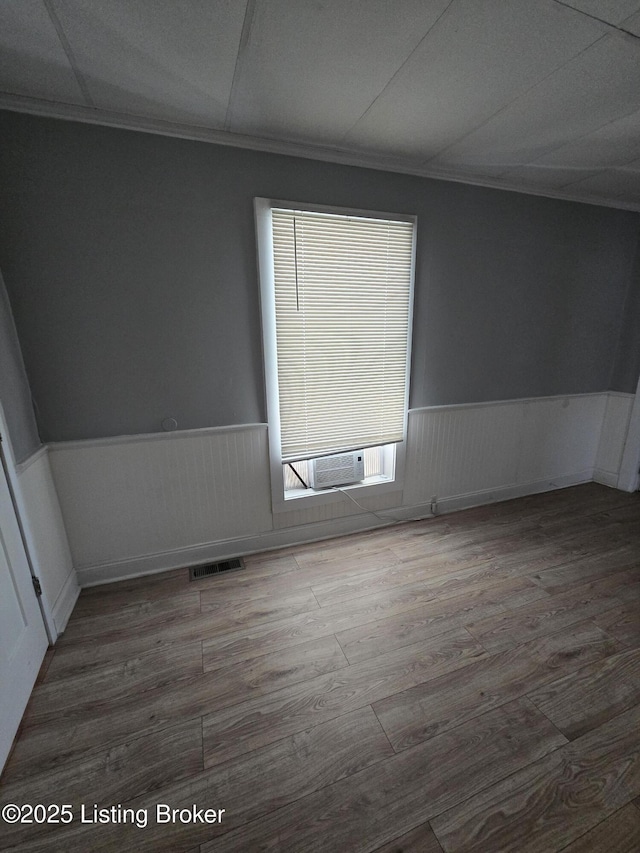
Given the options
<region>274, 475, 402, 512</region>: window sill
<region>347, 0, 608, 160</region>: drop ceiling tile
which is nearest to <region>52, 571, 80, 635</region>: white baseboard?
<region>274, 475, 402, 512</region>: window sill

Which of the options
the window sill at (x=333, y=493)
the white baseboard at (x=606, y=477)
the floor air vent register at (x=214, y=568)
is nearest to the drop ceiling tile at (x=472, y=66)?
the window sill at (x=333, y=493)

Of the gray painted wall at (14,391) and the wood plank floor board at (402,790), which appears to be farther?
the gray painted wall at (14,391)

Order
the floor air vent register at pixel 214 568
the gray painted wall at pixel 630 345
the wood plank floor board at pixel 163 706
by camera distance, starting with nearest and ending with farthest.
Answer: the wood plank floor board at pixel 163 706 < the floor air vent register at pixel 214 568 < the gray painted wall at pixel 630 345

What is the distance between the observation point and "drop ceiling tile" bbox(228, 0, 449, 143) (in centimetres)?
110

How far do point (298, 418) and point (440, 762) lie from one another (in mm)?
1756

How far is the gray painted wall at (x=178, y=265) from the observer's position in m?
1.62

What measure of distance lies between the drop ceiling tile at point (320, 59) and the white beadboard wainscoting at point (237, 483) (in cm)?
167

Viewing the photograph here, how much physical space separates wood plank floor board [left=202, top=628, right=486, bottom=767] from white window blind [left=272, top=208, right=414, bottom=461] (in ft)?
4.15

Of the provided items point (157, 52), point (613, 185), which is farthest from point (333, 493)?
point (613, 185)

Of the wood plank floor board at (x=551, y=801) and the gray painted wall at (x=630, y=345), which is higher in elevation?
the gray painted wall at (x=630, y=345)

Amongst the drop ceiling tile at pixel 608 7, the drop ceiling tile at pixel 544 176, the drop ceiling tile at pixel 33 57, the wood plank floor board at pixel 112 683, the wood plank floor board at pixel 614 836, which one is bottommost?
the wood plank floor board at pixel 112 683

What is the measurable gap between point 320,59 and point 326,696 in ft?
8.61

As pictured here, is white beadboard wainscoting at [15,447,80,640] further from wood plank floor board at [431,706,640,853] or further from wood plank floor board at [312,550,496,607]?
wood plank floor board at [431,706,640,853]

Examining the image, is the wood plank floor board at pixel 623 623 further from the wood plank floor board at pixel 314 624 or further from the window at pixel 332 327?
the window at pixel 332 327
